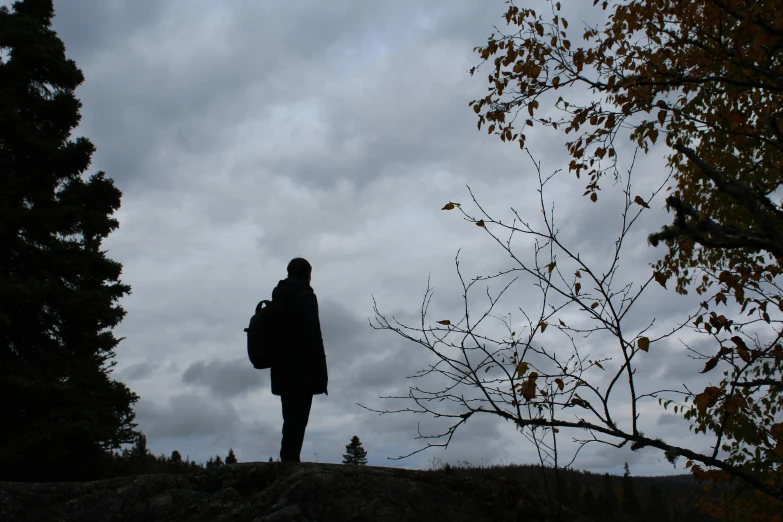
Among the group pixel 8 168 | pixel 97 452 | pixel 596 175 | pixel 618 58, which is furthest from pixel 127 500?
pixel 8 168

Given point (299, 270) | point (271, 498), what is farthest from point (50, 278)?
point (271, 498)

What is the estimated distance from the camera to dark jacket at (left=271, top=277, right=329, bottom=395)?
5.78 m

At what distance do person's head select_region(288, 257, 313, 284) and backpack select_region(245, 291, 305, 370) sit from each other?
1.29 ft

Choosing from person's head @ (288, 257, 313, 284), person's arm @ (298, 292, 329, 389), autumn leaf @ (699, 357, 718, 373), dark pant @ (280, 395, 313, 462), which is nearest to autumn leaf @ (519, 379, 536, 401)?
autumn leaf @ (699, 357, 718, 373)

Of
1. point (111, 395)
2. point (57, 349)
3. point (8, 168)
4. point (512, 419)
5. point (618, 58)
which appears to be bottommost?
point (512, 419)

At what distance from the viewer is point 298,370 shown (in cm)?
578

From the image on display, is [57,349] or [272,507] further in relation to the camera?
[57,349]

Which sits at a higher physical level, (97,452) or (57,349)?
(57,349)

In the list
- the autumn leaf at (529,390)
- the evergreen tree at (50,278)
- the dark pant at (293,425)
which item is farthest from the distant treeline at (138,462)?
the autumn leaf at (529,390)

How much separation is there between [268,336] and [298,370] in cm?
50

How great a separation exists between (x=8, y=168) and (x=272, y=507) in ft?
46.0

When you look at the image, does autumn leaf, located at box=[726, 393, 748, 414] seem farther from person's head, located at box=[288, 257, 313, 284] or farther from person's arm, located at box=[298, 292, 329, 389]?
person's head, located at box=[288, 257, 313, 284]

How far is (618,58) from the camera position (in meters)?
6.86

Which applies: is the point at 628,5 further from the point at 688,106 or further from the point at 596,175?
the point at 596,175
